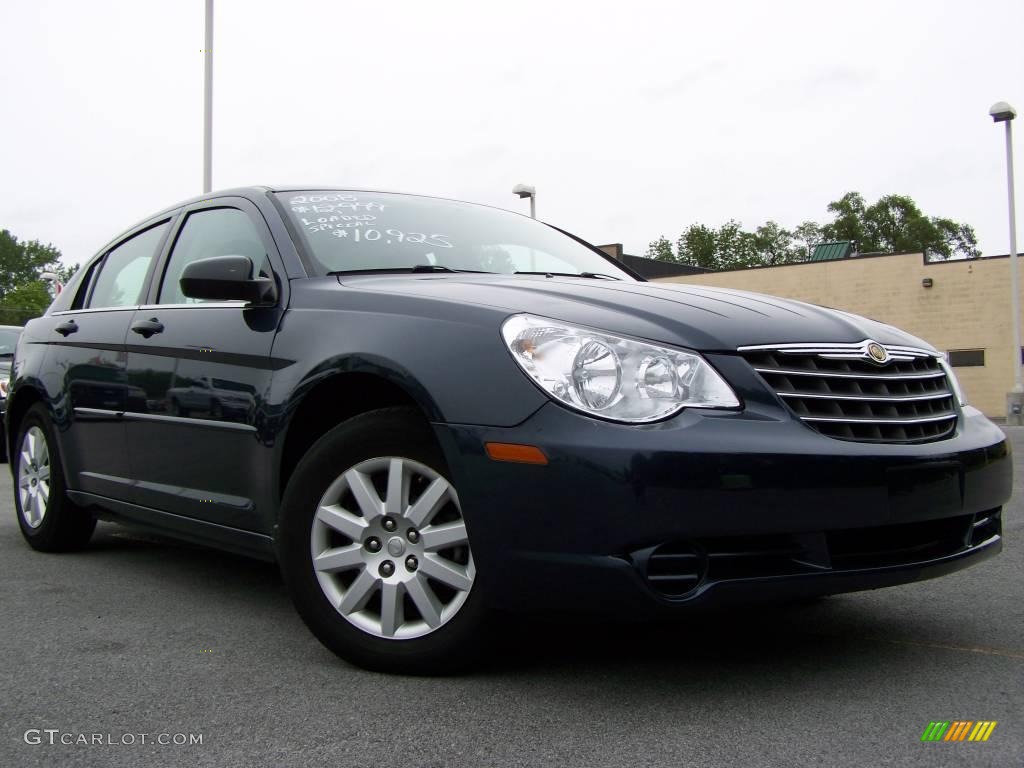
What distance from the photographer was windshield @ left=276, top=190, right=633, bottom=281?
3.81 meters

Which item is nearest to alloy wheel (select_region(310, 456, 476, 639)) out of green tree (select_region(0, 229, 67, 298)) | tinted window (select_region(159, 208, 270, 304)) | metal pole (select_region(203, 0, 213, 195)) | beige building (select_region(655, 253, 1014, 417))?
tinted window (select_region(159, 208, 270, 304))

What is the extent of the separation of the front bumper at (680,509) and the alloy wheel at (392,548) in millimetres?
143

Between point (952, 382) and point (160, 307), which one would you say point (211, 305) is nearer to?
point (160, 307)

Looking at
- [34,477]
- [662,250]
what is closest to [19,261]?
[662,250]

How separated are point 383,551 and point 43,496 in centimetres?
290

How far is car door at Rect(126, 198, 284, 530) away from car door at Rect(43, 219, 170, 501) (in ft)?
0.43

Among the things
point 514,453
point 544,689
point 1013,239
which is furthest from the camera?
point 1013,239

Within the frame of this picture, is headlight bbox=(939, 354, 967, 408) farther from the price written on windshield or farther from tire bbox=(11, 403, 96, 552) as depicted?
tire bbox=(11, 403, 96, 552)

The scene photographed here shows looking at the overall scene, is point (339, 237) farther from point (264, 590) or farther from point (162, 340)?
point (264, 590)

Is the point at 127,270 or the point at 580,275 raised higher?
the point at 127,270

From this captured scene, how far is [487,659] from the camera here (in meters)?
2.94

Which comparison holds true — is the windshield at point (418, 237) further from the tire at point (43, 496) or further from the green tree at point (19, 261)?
the green tree at point (19, 261)

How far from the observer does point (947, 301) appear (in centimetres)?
3472

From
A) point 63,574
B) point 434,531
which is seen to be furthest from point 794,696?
point 63,574
